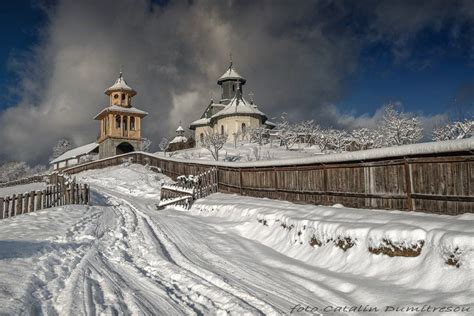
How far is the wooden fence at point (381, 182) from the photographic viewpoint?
779 cm

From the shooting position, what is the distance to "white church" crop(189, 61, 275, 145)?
53.9 meters

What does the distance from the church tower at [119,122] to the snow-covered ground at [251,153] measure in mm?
8443

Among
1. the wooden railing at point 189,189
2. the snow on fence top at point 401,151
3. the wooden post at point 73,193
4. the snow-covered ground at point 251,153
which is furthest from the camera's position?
the snow-covered ground at point 251,153

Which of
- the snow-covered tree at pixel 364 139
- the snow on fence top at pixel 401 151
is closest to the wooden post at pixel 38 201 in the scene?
the snow on fence top at pixel 401 151

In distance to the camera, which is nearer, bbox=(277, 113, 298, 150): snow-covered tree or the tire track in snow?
the tire track in snow

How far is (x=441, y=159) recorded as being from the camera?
8102 mm

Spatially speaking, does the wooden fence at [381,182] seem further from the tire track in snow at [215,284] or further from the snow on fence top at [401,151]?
the tire track in snow at [215,284]

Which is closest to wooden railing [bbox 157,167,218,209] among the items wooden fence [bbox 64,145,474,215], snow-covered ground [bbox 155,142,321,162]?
wooden fence [bbox 64,145,474,215]

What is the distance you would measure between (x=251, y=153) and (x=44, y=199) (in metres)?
29.0

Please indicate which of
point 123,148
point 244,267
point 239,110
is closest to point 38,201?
point 244,267

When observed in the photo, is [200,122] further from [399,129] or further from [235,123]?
[399,129]

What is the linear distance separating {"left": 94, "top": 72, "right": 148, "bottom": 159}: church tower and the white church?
1022 centimetres

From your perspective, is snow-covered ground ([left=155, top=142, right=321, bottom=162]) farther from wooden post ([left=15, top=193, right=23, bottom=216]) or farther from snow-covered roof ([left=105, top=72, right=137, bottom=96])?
wooden post ([left=15, top=193, right=23, bottom=216])

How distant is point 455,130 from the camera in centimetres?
2589
